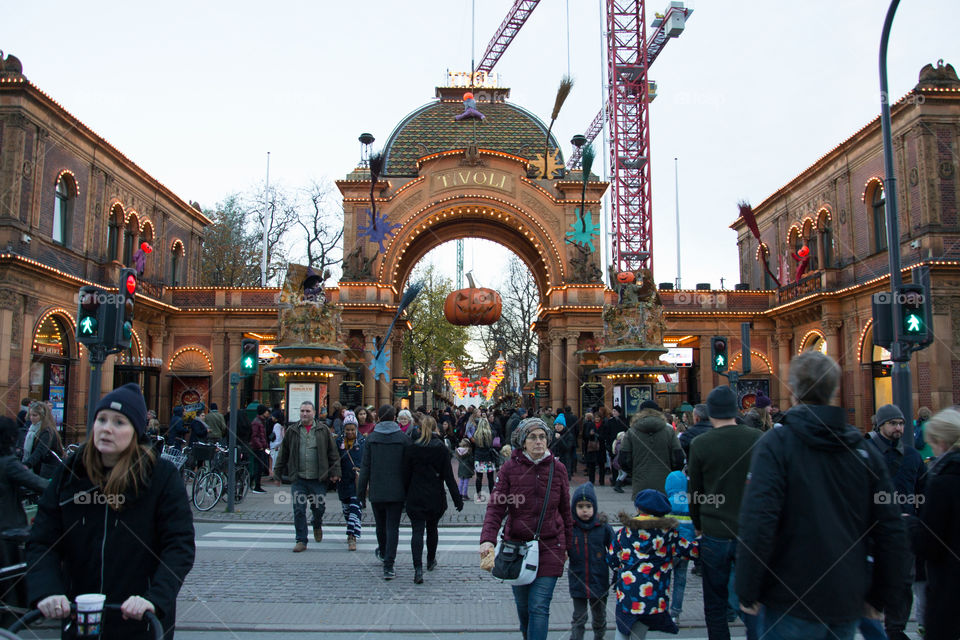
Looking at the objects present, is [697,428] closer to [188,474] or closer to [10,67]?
[188,474]

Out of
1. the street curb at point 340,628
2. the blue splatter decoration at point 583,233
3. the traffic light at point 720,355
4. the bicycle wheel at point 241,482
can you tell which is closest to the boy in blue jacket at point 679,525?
the street curb at point 340,628

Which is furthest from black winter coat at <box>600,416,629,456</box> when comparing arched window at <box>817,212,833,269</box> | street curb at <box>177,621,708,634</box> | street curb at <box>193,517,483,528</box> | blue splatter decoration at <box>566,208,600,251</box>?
arched window at <box>817,212,833,269</box>

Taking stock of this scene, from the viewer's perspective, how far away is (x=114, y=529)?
3.60m

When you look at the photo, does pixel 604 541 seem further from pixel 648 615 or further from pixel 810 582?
pixel 810 582

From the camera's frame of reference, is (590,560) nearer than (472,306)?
Yes

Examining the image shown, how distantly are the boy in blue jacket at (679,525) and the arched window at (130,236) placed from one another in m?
31.4

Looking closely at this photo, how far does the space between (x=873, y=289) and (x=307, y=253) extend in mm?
36467

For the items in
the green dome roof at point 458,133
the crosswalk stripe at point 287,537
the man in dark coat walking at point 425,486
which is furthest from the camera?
the green dome roof at point 458,133

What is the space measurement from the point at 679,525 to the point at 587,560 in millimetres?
903

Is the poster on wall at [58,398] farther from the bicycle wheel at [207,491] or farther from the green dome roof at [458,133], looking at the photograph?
the green dome roof at [458,133]

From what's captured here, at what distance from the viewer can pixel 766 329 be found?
36156 millimetres

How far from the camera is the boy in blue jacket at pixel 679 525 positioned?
20.9 ft

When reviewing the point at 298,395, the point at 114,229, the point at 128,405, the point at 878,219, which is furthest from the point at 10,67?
the point at 878,219

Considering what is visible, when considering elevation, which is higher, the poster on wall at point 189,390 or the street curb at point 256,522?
the poster on wall at point 189,390
